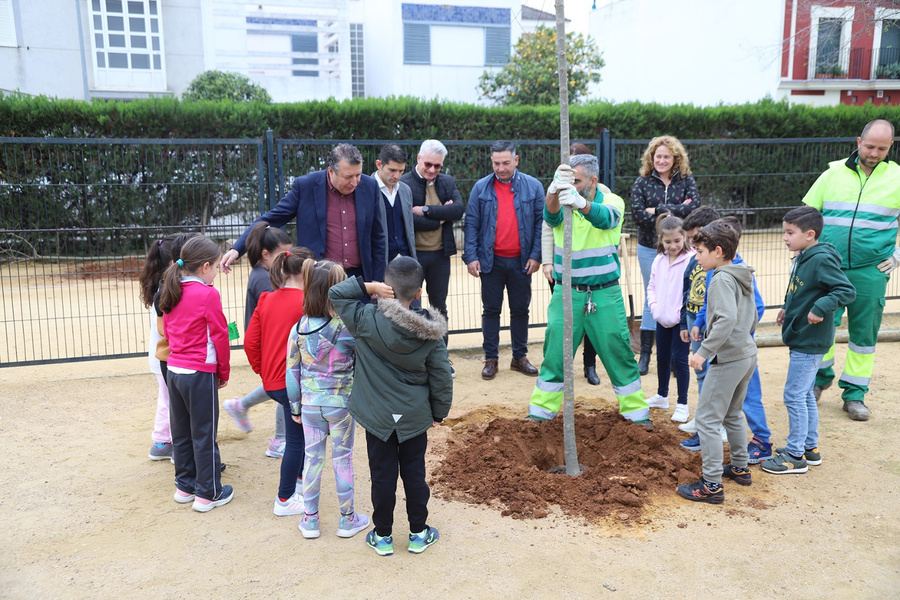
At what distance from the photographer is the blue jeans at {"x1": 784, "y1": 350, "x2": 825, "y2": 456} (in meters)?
4.44

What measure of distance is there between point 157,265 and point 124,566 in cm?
181

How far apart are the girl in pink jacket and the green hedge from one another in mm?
8856

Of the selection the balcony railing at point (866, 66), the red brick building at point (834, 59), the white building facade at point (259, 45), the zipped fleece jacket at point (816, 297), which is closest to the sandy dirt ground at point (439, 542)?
the zipped fleece jacket at point (816, 297)

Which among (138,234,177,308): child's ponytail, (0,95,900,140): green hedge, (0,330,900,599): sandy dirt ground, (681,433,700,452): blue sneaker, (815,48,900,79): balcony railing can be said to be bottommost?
(0,330,900,599): sandy dirt ground

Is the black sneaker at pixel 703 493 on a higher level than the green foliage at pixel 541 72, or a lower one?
lower

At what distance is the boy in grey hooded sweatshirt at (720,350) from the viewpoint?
3.95m

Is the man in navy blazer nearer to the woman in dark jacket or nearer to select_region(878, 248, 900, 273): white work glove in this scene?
the woman in dark jacket

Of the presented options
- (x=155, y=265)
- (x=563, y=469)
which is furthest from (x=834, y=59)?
(x=155, y=265)

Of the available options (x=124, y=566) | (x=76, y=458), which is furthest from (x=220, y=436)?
(x=124, y=566)

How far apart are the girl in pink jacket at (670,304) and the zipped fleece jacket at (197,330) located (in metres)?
3.21

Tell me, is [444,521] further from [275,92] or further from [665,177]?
[275,92]

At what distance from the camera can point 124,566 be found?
3408mm

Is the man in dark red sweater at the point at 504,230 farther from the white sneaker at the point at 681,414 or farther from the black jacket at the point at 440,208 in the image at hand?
the white sneaker at the point at 681,414

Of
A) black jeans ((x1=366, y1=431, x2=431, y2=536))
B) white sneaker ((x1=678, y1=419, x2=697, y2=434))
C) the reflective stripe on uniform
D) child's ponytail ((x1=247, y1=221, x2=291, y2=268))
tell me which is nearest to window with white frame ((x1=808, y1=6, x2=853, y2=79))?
the reflective stripe on uniform
